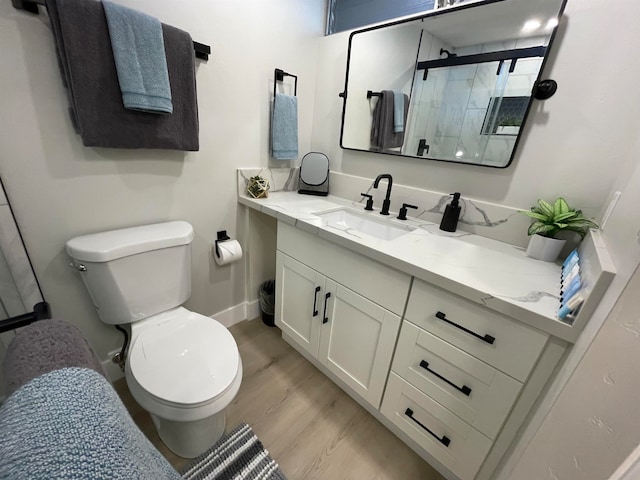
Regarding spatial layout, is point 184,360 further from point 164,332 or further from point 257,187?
point 257,187

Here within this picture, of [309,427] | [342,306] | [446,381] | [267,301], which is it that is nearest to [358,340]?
[342,306]

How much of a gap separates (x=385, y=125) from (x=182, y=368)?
4.93 feet

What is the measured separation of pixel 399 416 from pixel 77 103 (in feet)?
5.61

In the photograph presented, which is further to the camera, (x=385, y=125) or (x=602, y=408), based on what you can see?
(x=385, y=125)

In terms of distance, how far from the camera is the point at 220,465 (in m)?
1.05

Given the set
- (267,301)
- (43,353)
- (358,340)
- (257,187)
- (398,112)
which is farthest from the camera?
(267,301)

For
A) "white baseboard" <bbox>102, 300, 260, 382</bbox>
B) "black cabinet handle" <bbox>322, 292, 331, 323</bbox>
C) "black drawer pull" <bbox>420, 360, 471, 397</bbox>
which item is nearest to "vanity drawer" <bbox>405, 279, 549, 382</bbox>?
"black drawer pull" <bbox>420, 360, 471, 397</bbox>

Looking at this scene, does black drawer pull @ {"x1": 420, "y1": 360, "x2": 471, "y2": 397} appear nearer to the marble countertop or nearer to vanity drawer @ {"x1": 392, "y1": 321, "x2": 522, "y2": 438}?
vanity drawer @ {"x1": 392, "y1": 321, "x2": 522, "y2": 438}

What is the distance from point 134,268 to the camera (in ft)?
3.48

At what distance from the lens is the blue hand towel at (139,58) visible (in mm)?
895

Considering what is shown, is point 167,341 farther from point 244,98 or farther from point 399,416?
point 244,98

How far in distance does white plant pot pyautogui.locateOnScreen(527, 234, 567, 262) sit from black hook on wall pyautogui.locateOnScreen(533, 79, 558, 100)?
1.75ft

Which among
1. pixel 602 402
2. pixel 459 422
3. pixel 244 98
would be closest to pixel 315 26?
pixel 244 98

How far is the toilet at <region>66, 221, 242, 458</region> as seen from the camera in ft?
2.83
